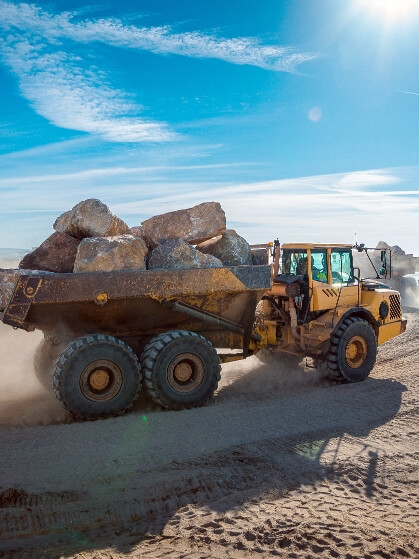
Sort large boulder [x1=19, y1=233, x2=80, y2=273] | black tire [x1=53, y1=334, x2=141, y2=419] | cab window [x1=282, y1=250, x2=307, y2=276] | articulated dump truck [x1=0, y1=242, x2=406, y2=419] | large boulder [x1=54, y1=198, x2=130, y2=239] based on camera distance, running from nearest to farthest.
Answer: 1. black tire [x1=53, y1=334, x2=141, y2=419]
2. articulated dump truck [x1=0, y1=242, x2=406, y2=419]
3. cab window [x1=282, y1=250, x2=307, y2=276]
4. large boulder [x1=54, y1=198, x2=130, y2=239]
5. large boulder [x1=19, y1=233, x2=80, y2=273]

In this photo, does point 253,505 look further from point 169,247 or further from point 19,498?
point 169,247

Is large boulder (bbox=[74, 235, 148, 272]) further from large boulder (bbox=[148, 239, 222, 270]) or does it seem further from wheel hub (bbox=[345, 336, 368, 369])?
wheel hub (bbox=[345, 336, 368, 369])

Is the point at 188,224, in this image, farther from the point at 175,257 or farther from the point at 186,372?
the point at 186,372

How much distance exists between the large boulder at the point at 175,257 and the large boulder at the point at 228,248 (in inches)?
46.5

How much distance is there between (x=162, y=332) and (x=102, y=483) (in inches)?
117

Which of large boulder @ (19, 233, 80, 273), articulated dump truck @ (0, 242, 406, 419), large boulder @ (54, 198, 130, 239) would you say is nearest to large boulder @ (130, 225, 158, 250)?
large boulder @ (54, 198, 130, 239)

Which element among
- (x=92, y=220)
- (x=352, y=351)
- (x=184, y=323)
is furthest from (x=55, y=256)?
(x=352, y=351)

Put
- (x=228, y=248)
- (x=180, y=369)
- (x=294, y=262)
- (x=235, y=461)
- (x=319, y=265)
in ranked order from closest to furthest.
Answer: (x=235, y=461)
(x=180, y=369)
(x=319, y=265)
(x=294, y=262)
(x=228, y=248)

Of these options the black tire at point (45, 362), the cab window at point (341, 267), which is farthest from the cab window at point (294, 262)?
the black tire at point (45, 362)

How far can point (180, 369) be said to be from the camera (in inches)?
291

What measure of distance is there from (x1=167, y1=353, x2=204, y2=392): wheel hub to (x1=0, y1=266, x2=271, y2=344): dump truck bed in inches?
23.0

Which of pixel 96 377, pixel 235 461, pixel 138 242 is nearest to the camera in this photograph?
pixel 235 461

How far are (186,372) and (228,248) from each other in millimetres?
4445

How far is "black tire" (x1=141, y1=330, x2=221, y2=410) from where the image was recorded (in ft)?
23.4
